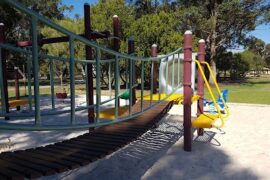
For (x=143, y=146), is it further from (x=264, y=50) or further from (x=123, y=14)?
(x=264, y=50)

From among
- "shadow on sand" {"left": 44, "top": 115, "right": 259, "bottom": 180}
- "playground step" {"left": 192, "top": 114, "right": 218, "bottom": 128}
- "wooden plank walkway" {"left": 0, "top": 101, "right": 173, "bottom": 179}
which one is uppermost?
"wooden plank walkway" {"left": 0, "top": 101, "right": 173, "bottom": 179}

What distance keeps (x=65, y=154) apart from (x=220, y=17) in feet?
76.3

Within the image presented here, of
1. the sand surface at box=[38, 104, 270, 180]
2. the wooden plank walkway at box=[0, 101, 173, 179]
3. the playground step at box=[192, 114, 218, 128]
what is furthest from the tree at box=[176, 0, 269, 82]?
the wooden plank walkway at box=[0, 101, 173, 179]

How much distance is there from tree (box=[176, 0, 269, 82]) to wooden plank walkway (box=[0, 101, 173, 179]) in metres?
19.7

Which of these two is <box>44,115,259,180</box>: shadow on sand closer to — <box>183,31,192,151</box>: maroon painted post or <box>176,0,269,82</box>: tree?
<box>183,31,192,151</box>: maroon painted post

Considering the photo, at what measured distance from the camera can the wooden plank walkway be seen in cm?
253

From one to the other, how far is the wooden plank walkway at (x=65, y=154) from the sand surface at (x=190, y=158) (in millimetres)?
615

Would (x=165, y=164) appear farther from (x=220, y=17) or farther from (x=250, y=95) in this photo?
(x=220, y=17)

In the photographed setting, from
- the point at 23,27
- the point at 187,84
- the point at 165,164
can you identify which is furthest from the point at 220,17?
the point at 165,164

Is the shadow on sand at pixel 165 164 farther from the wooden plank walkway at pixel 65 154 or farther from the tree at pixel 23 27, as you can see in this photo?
the tree at pixel 23 27

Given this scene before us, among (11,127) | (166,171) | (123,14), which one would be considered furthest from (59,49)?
(11,127)

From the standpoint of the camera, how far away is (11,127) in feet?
7.13

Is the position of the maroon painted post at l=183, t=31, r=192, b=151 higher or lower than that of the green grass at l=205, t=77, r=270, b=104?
higher

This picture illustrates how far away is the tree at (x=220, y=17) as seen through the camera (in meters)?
22.4
